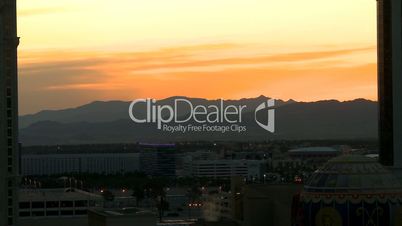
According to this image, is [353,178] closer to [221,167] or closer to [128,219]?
[128,219]

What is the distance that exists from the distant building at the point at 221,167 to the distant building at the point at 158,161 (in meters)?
2.90

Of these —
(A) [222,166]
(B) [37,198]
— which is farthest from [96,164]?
(B) [37,198]

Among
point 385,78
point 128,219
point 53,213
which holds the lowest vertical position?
point 53,213

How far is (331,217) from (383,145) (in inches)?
340

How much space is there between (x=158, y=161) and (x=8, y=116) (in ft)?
461

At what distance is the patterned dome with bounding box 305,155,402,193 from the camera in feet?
74.3

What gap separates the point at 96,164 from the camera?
197 metres

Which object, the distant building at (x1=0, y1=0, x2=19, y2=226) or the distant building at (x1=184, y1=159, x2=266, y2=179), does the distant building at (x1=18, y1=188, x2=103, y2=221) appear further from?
the distant building at (x1=184, y1=159, x2=266, y2=179)

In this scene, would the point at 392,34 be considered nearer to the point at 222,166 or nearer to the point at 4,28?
the point at 4,28

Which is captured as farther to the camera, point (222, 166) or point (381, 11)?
point (222, 166)

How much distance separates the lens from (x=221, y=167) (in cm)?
16312

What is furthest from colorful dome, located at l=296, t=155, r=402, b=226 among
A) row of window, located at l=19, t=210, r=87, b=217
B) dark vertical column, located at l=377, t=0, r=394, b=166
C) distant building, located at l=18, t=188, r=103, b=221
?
distant building, located at l=18, t=188, r=103, b=221

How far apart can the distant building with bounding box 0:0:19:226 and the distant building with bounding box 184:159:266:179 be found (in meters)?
116

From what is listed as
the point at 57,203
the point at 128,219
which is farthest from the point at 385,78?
the point at 57,203
